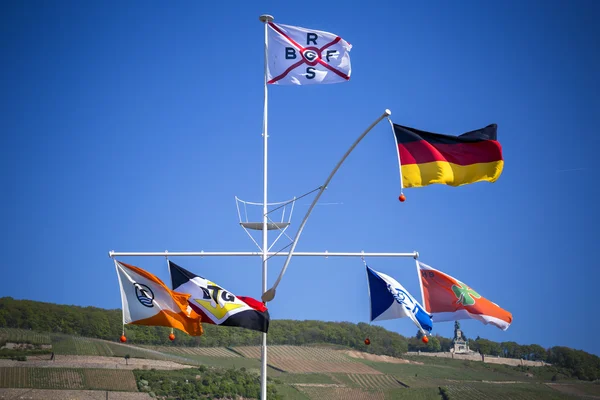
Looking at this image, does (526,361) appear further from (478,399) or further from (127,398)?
(127,398)

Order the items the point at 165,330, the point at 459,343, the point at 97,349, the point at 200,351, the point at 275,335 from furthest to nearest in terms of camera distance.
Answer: the point at 459,343, the point at 275,335, the point at 165,330, the point at 200,351, the point at 97,349

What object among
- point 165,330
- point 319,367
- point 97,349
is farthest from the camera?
point 319,367

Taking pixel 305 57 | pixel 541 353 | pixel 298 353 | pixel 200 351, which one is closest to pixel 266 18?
pixel 305 57

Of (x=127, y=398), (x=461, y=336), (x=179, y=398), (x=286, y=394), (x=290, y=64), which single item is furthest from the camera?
(x=461, y=336)

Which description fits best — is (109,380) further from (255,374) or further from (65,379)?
(255,374)

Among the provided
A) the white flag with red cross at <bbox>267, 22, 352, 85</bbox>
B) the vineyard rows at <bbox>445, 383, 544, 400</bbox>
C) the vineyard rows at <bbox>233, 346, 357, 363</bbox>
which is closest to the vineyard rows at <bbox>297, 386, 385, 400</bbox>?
the vineyard rows at <bbox>445, 383, 544, 400</bbox>

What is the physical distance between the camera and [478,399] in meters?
110

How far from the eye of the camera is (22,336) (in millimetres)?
104750

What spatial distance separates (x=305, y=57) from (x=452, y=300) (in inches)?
325

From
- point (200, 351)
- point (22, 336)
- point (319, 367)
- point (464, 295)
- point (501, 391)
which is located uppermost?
point (22, 336)

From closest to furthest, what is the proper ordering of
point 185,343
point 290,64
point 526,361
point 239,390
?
point 290,64, point 239,390, point 185,343, point 526,361

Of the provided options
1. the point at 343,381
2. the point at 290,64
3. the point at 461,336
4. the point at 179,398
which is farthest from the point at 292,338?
the point at 290,64

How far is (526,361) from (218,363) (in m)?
45.4

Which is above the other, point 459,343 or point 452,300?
point 459,343
